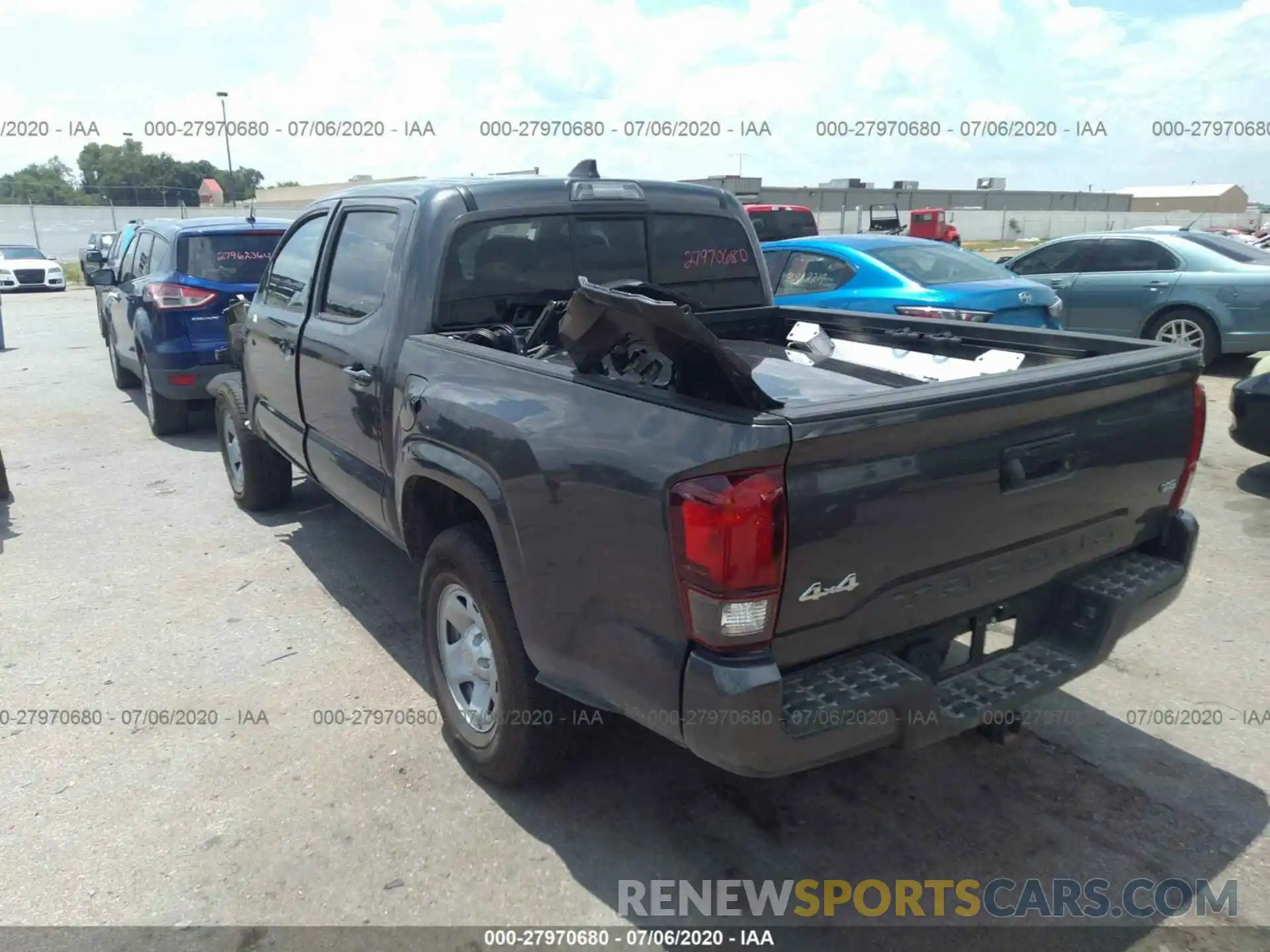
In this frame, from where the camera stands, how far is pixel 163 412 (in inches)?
328

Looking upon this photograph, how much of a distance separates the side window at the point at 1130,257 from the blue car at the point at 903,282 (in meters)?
2.65

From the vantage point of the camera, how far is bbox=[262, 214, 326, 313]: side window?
4773 millimetres

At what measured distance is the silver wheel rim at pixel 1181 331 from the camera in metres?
10.2

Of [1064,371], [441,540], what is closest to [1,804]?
[441,540]

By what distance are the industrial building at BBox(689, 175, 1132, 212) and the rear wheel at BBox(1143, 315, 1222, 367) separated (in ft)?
70.4

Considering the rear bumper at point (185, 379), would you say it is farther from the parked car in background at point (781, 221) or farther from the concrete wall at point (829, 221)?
the concrete wall at point (829, 221)

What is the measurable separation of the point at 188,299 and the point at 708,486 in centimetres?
698

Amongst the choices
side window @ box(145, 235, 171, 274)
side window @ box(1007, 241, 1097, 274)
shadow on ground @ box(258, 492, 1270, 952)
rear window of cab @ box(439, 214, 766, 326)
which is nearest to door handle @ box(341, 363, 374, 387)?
rear window of cab @ box(439, 214, 766, 326)

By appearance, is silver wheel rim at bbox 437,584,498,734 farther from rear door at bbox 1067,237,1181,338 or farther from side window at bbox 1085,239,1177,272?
side window at bbox 1085,239,1177,272

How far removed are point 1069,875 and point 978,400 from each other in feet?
5.06

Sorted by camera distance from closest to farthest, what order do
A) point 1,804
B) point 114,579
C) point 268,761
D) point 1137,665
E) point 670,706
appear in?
point 670,706, point 1,804, point 268,761, point 1137,665, point 114,579

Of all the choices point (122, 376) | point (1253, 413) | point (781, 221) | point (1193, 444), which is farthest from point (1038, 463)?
point (781, 221)

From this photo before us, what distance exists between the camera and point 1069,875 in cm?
291

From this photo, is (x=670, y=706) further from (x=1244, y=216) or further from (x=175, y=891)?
(x=1244, y=216)
